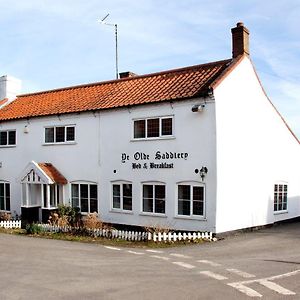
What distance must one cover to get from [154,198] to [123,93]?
603 centimetres

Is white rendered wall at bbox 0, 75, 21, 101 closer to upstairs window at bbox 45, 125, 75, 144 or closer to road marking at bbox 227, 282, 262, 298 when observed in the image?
upstairs window at bbox 45, 125, 75, 144

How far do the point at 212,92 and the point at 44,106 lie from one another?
11.6 metres

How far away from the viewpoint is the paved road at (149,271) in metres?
8.77

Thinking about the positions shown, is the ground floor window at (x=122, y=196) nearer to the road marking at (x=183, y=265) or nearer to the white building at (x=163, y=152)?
the white building at (x=163, y=152)

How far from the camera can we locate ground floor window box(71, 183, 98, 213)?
22.2 metres

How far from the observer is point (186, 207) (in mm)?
18984

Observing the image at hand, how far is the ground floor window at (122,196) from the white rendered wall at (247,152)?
482cm

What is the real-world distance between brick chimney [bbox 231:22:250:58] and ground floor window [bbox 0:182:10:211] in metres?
15.9

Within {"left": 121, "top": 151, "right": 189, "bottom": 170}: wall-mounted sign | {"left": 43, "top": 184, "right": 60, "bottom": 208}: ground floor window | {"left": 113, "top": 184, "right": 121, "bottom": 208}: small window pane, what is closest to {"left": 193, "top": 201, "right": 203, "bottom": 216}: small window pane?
{"left": 121, "top": 151, "right": 189, "bottom": 170}: wall-mounted sign

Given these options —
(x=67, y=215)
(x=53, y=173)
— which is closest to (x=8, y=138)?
(x=53, y=173)

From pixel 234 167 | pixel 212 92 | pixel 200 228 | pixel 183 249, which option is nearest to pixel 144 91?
pixel 212 92

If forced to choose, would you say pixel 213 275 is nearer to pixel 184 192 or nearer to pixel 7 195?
pixel 184 192

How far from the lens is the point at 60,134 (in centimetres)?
2356

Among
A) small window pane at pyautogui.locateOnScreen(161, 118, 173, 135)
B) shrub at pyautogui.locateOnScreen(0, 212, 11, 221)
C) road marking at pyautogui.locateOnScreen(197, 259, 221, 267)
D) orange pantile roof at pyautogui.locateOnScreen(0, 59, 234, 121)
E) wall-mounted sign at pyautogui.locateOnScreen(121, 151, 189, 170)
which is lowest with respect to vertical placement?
shrub at pyautogui.locateOnScreen(0, 212, 11, 221)
